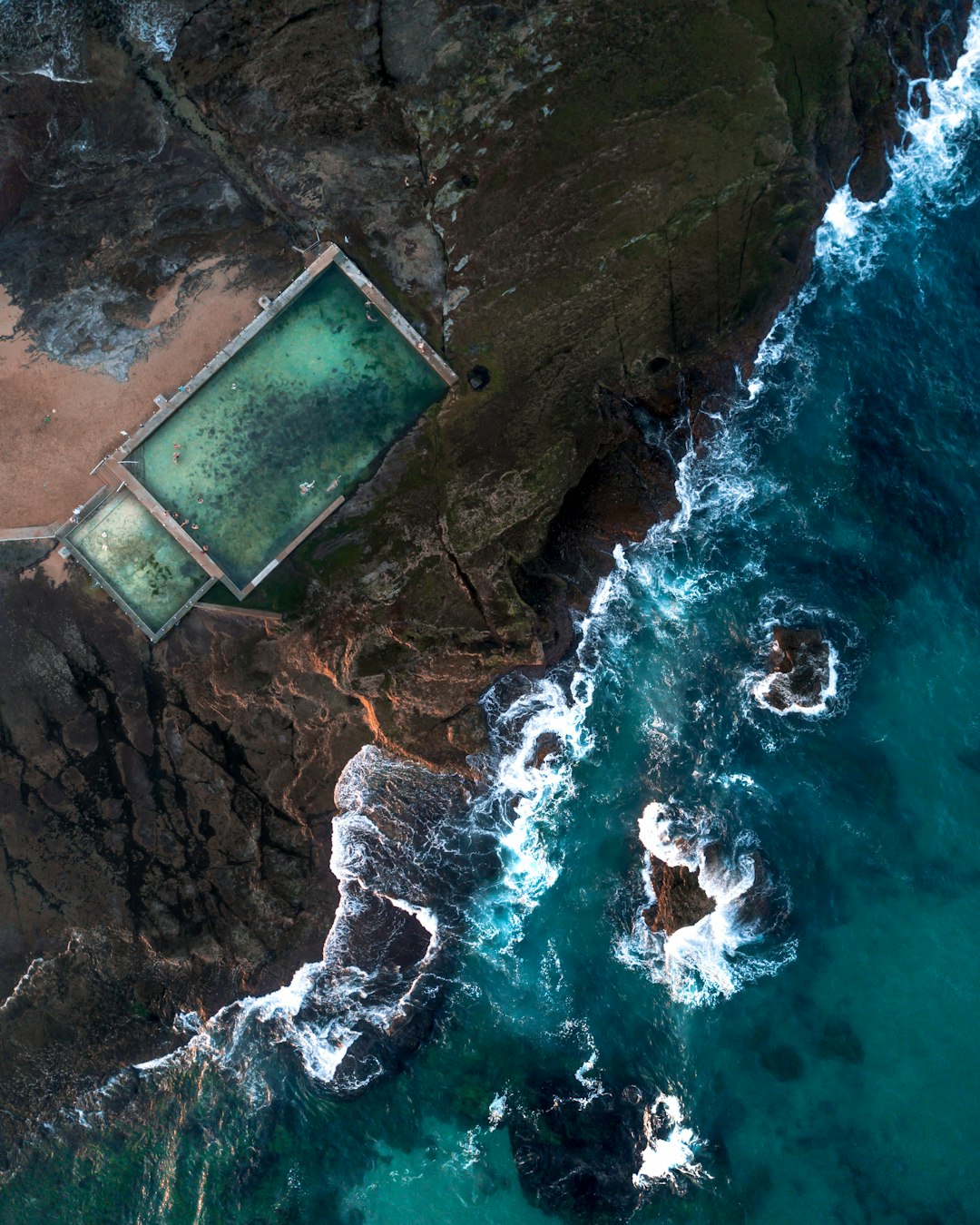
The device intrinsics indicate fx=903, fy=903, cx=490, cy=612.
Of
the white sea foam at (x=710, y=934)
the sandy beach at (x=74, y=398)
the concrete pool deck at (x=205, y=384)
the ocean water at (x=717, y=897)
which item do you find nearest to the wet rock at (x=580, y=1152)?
the ocean water at (x=717, y=897)

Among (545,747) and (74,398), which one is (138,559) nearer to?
(74,398)

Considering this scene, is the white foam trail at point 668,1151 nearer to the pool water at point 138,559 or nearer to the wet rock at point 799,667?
the wet rock at point 799,667

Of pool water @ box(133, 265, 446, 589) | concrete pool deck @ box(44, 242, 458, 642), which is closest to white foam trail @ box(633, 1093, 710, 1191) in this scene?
concrete pool deck @ box(44, 242, 458, 642)

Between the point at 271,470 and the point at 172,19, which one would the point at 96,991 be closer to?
the point at 271,470

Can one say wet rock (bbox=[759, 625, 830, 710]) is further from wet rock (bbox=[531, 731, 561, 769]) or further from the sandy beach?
the sandy beach

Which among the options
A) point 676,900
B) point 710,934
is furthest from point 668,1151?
point 676,900

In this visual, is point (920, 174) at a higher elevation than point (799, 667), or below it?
higher
